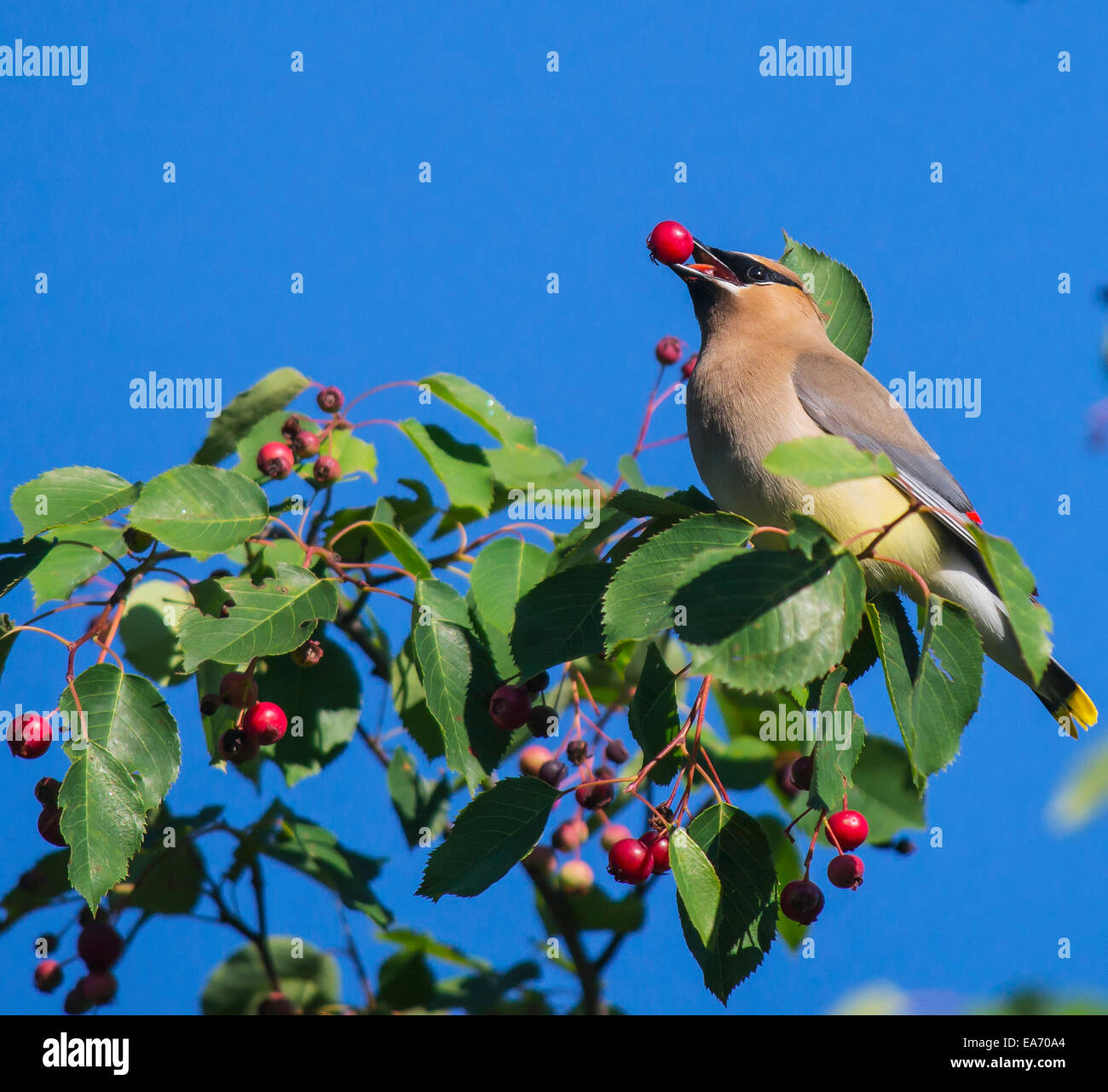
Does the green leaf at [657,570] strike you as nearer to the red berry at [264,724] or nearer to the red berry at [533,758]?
the red berry at [264,724]

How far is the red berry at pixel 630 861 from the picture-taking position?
210cm

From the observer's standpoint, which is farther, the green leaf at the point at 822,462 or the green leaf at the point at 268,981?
the green leaf at the point at 268,981

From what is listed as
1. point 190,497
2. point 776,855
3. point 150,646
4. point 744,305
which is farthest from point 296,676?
point 744,305

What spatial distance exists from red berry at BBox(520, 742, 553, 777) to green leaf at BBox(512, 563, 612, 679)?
0.95 metres

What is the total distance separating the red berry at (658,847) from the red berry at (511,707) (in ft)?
1.00

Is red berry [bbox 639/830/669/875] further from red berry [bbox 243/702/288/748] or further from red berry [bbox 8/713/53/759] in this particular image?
red berry [bbox 8/713/53/759]

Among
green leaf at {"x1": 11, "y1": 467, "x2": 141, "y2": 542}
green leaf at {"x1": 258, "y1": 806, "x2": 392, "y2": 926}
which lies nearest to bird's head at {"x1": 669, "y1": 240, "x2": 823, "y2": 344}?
green leaf at {"x1": 11, "y1": 467, "x2": 141, "y2": 542}

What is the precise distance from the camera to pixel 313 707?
2725 mm

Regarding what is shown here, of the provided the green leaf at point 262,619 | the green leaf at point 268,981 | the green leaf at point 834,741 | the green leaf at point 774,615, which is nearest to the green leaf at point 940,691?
the green leaf at point 834,741

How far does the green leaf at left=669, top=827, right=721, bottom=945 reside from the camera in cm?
192

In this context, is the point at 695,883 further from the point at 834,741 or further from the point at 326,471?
the point at 326,471

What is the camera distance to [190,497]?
2.32 meters

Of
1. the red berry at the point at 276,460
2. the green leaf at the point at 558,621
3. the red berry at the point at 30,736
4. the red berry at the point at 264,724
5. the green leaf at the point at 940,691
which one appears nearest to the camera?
the green leaf at the point at 940,691

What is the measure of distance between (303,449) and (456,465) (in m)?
0.33
